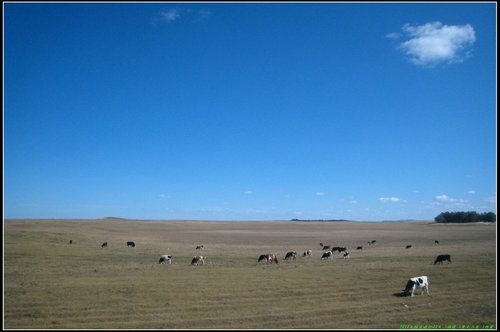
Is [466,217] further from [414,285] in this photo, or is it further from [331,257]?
[414,285]

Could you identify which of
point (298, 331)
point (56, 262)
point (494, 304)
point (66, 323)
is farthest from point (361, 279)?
point (56, 262)

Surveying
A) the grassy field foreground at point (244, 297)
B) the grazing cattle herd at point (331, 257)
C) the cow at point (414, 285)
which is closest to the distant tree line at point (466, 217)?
the grazing cattle herd at point (331, 257)

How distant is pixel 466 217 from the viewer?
129125 millimetres

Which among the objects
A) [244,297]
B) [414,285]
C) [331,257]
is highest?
[414,285]

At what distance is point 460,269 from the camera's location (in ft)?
78.2

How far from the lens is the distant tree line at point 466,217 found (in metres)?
126

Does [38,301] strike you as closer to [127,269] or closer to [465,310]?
[127,269]

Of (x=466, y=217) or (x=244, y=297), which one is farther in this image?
(x=466, y=217)

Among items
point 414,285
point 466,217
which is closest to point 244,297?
point 414,285

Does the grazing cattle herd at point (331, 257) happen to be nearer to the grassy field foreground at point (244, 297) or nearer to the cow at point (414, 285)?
the cow at point (414, 285)

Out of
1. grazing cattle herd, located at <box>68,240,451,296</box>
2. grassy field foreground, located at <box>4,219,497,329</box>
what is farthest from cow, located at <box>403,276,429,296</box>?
grassy field foreground, located at <box>4,219,497,329</box>

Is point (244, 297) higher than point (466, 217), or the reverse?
point (244, 297)

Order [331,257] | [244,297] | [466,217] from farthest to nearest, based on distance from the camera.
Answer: [466,217]
[331,257]
[244,297]

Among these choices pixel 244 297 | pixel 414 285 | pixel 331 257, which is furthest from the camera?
pixel 331 257
